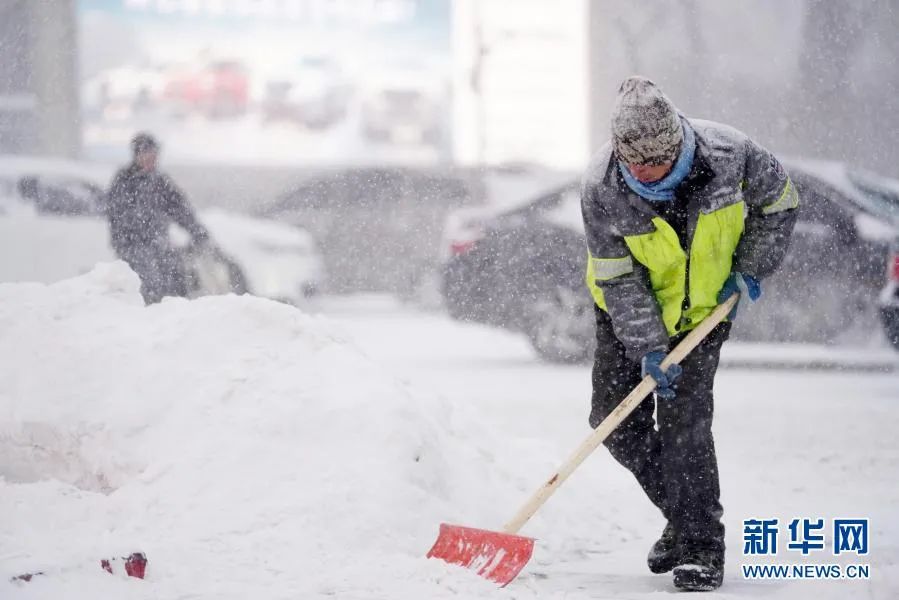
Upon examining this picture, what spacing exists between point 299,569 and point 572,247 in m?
5.83

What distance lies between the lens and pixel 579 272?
9.06 m

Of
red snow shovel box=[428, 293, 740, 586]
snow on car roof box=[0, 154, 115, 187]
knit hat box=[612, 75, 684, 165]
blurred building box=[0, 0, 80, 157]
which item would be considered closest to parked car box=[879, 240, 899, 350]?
red snow shovel box=[428, 293, 740, 586]

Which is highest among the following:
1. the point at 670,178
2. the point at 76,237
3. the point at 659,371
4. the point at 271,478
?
the point at 670,178

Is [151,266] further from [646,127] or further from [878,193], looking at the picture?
[878,193]

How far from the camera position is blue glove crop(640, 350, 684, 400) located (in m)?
3.64

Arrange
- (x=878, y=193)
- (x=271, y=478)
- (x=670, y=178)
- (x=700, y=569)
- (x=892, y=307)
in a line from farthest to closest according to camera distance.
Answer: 1. (x=878, y=193)
2. (x=892, y=307)
3. (x=271, y=478)
4. (x=700, y=569)
5. (x=670, y=178)

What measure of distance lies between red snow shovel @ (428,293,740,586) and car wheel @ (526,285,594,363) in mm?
5248

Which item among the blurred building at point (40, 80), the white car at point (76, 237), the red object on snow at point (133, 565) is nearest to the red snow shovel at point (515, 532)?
the red object on snow at point (133, 565)

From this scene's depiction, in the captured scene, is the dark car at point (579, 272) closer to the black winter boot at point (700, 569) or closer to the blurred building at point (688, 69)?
the blurred building at point (688, 69)

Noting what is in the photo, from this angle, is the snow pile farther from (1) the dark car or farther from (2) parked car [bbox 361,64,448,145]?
(2) parked car [bbox 361,64,448,145]

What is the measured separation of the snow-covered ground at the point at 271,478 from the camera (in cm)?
355

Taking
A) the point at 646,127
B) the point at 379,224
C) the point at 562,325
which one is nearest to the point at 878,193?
the point at 562,325

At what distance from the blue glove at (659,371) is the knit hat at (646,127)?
0.58 metres

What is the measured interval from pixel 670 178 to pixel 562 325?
5.67 m
